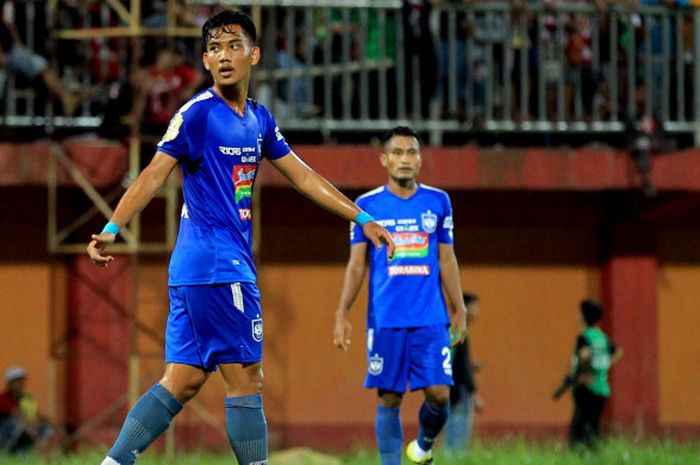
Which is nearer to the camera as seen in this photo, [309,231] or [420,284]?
[420,284]

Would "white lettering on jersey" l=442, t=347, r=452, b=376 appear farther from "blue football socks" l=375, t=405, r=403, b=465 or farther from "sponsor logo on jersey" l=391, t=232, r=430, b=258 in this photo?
"sponsor logo on jersey" l=391, t=232, r=430, b=258

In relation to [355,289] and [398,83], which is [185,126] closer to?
[355,289]

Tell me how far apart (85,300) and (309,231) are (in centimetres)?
259

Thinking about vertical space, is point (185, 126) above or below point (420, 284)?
above

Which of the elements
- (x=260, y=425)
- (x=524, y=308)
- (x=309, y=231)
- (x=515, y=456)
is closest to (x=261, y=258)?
(x=309, y=231)

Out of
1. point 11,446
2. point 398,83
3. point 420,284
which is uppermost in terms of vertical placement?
point 398,83

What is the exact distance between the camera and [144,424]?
22.7 ft

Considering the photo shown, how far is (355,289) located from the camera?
10.0 metres

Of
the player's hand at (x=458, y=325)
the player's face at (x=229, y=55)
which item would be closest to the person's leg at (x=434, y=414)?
the player's hand at (x=458, y=325)

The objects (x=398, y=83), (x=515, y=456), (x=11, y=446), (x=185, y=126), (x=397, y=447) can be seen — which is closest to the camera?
(x=185, y=126)

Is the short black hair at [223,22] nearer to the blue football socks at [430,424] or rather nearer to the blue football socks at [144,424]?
the blue football socks at [144,424]

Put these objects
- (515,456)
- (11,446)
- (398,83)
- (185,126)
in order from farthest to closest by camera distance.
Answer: (398,83) → (11,446) → (515,456) → (185,126)

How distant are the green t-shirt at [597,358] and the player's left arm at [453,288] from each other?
4.65 meters

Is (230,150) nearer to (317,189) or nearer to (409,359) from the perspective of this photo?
(317,189)
